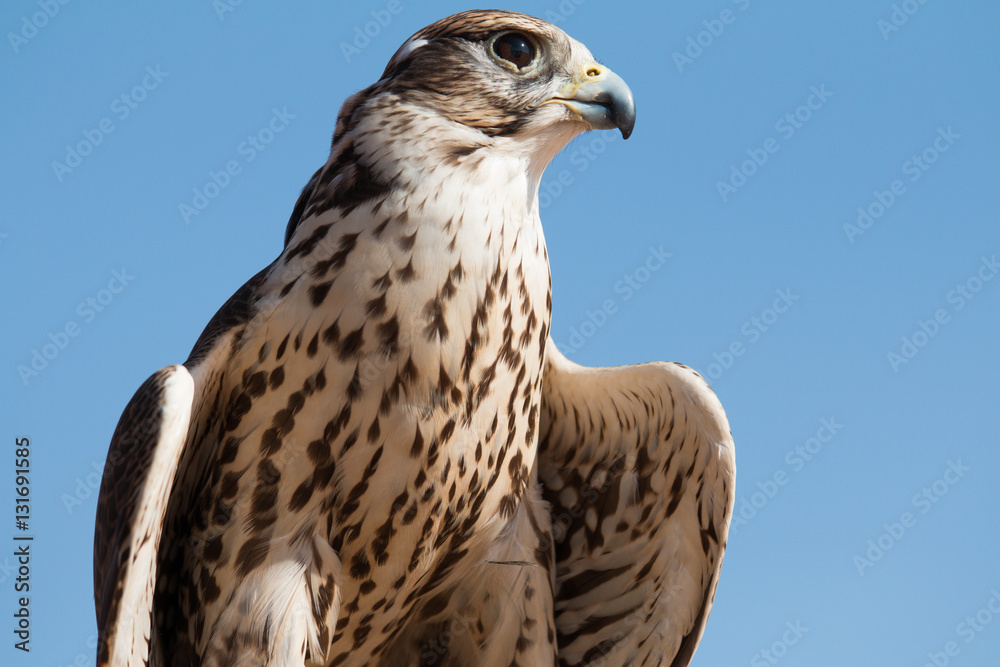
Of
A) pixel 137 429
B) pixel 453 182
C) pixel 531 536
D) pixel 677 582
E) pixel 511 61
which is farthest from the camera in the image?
pixel 677 582

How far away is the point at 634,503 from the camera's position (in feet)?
11.7

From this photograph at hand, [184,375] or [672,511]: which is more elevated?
[672,511]

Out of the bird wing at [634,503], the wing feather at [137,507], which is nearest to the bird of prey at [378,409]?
the wing feather at [137,507]

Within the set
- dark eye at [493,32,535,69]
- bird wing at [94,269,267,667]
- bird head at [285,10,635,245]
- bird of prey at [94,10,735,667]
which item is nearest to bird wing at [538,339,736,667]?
bird of prey at [94,10,735,667]

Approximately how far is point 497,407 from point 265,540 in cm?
77

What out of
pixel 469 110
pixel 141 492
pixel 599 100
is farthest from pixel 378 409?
pixel 599 100

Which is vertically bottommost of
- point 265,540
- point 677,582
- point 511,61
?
point 265,540

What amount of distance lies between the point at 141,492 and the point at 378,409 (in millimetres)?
657

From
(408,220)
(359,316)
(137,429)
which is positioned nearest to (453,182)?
(408,220)

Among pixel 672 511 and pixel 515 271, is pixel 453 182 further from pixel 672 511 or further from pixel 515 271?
pixel 672 511

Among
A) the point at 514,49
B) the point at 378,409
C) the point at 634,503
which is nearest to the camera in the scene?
the point at 378,409

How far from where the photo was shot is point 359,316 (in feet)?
8.77

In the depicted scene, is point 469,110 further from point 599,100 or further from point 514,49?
point 599,100

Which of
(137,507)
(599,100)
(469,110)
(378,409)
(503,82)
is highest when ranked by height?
(599,100)
